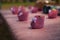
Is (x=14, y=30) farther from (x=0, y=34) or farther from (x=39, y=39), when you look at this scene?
(x=0, y=34)

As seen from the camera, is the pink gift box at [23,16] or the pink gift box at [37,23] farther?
the pink gift box at [23,16]

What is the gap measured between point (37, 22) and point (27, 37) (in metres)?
0.15

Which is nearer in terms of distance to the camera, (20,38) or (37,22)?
(20,38)

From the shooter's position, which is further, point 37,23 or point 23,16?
point 23,16

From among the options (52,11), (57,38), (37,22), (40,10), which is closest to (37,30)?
(37,22)

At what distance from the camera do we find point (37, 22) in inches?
32.0

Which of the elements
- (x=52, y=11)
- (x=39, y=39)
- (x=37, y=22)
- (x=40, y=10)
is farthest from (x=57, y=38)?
(x=40, y=10)

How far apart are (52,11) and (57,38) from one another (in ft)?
1.42

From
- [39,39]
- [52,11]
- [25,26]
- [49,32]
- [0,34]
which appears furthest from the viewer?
[0,34]

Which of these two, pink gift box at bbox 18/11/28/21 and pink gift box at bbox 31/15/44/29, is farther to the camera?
pink gift box at bbox 18/11/28/21

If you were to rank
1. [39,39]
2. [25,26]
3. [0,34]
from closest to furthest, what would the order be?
[39,39], [25,26], [0,34]

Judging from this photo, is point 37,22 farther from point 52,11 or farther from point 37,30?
point 52,11

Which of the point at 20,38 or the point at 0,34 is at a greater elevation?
the point at 20,38

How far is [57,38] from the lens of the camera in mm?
645
